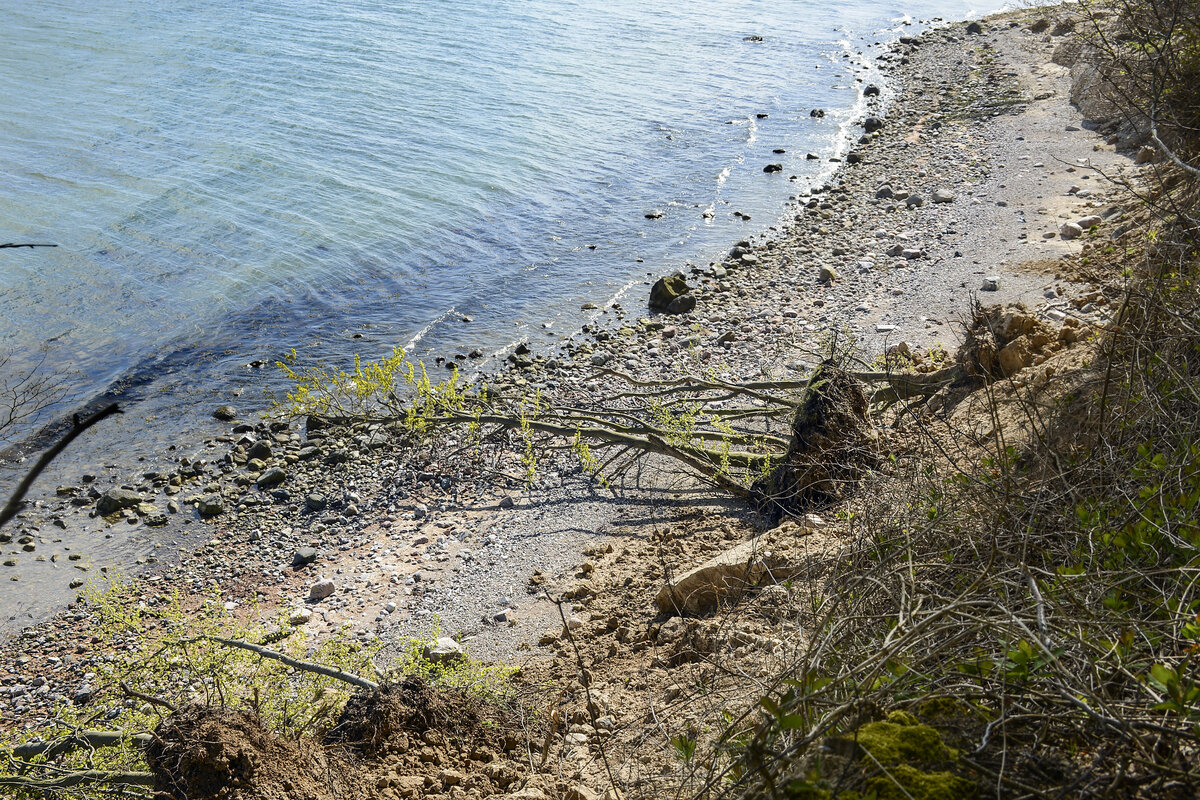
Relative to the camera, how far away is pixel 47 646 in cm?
783

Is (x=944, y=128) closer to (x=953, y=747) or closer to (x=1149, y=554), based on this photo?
(x=1149, y=554)

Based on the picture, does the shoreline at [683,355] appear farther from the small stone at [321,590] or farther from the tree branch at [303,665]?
the tree branch at [303,665]

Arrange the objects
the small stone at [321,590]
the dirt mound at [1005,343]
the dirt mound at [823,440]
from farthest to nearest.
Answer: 1. the small stone at [321,590]
2. the dirt mound at [1005,343]
3. the dirt mound at [823,440]

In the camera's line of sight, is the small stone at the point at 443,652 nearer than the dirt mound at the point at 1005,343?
Yes

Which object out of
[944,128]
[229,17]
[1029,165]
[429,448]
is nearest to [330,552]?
[429,448]

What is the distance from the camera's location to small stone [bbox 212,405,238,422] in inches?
455

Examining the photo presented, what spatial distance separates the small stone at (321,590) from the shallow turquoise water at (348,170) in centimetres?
516

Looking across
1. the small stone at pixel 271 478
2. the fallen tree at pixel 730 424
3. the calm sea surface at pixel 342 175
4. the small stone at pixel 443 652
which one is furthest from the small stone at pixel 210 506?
the small stone at pixel 443 652

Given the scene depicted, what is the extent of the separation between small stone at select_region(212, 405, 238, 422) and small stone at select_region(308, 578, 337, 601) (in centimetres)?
428

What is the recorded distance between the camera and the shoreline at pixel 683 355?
26.6 feet

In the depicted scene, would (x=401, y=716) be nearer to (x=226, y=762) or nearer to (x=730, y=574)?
(x=226, y=762)

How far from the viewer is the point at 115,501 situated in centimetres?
→ 977

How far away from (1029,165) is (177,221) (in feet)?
59.2

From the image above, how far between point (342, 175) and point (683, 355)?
11.3m
